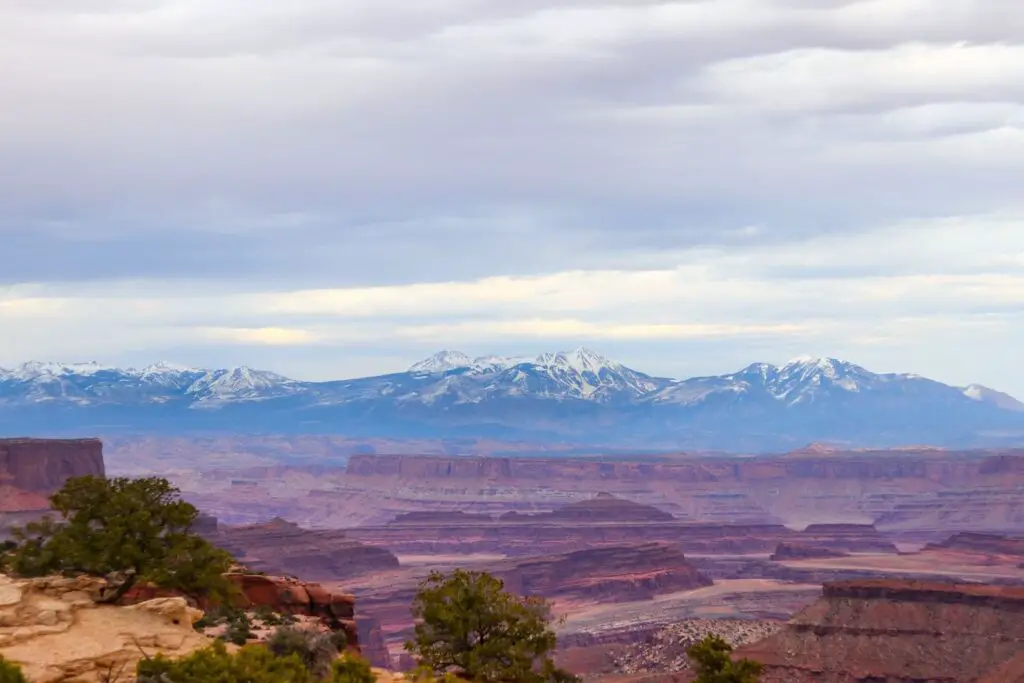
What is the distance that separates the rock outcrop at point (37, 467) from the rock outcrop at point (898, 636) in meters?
84.1

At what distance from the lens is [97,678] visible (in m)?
39.8

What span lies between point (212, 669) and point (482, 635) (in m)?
14.0

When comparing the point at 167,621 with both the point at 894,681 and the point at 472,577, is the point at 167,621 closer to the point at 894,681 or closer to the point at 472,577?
the point at 472,577

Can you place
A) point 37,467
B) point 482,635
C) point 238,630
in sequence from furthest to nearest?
point 37,467
point 482,635
point 238,630

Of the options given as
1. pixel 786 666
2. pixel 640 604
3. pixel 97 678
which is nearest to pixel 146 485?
pixel 97 678

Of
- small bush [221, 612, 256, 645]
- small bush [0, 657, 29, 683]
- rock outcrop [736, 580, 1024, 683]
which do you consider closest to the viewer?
small bush [0, 657, 29, 683]

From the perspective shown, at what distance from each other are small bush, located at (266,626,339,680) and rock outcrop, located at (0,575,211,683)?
241 cm

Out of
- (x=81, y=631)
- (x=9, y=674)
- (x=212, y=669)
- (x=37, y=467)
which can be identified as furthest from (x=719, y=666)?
(x=37, y=467)

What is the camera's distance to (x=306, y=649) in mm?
45562

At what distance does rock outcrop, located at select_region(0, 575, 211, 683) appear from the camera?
4003 centimetres

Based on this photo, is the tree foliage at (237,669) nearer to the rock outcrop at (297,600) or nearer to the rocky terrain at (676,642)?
the rock outcrop at (297,600)

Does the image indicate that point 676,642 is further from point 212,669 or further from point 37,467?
point 212,669

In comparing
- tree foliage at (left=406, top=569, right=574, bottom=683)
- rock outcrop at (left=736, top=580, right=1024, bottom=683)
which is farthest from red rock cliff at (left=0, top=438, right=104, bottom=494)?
tree foliage at (left=406, top=569, right=574, bottom=683)

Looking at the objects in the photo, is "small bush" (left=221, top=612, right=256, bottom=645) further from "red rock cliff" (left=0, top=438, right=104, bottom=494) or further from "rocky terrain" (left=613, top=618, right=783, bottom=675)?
"red rock cliff" (left=0, top=438, right=104, bottom=494)
